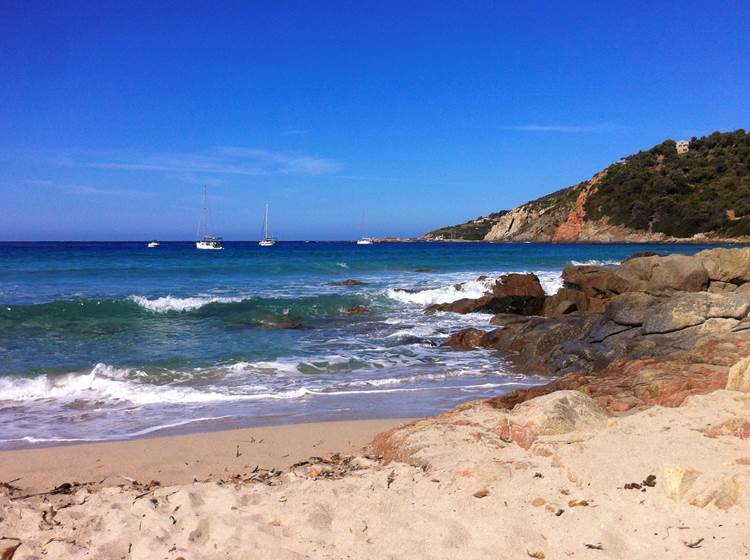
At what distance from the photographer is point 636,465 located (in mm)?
4363

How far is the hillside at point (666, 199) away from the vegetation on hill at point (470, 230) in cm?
4562

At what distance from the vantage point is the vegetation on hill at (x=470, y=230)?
157 meters

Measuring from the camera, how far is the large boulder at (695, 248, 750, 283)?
13.7 m

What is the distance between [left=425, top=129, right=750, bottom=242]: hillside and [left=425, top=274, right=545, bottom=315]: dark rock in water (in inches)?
2195

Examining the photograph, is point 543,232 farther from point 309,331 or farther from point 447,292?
point 309,331

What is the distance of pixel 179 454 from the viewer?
600cm

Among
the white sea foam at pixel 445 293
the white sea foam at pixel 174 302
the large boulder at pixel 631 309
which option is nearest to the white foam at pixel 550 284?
the white sea foam at pixel 445 293

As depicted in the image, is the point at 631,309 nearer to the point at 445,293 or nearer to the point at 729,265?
the point at 729,265

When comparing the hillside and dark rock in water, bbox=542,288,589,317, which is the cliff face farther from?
dark rock in water, bbox=542,288,589,317

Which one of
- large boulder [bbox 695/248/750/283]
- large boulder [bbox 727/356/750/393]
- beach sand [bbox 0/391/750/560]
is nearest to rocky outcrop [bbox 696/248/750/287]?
large boulder [bbox 695/248/750/283]

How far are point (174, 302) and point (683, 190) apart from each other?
78.6m

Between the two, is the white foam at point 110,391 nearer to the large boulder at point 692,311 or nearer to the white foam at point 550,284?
the large boulder at point 692,311

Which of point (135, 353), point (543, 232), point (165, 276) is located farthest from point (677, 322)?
point (543, 232)

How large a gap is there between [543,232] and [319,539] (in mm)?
110655
